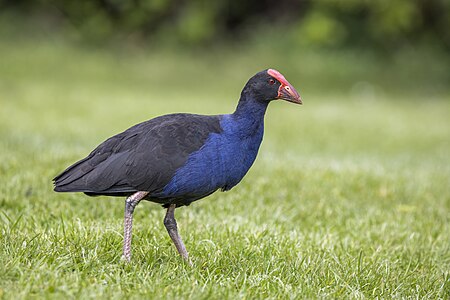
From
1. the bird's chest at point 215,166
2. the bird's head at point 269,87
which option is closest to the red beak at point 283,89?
the bird's head at point 269,87

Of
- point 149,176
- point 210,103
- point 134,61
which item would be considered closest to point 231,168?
point 149,176

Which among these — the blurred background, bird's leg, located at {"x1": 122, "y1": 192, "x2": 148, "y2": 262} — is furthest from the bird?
the blurred background

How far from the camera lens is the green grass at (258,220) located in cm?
383

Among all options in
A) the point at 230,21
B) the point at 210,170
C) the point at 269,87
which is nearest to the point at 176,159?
the point at 210,170

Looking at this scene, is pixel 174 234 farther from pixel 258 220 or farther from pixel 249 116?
pixel 258 220

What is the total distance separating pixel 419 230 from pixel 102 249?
9.47 feet

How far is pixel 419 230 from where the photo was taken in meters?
5.87

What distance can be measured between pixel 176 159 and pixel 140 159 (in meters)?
0.21

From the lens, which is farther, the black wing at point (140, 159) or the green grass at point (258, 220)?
the black wing at point (140, 159)

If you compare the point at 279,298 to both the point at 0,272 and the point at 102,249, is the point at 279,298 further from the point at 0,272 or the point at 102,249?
the point at 0,272

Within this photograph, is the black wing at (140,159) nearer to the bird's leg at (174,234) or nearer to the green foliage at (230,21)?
the bird's leg at (174,234)

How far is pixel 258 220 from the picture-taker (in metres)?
5.64

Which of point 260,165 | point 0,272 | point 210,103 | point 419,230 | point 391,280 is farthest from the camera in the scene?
point 210,103

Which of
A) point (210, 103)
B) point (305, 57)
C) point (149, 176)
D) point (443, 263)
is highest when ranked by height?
point (305, 57)
